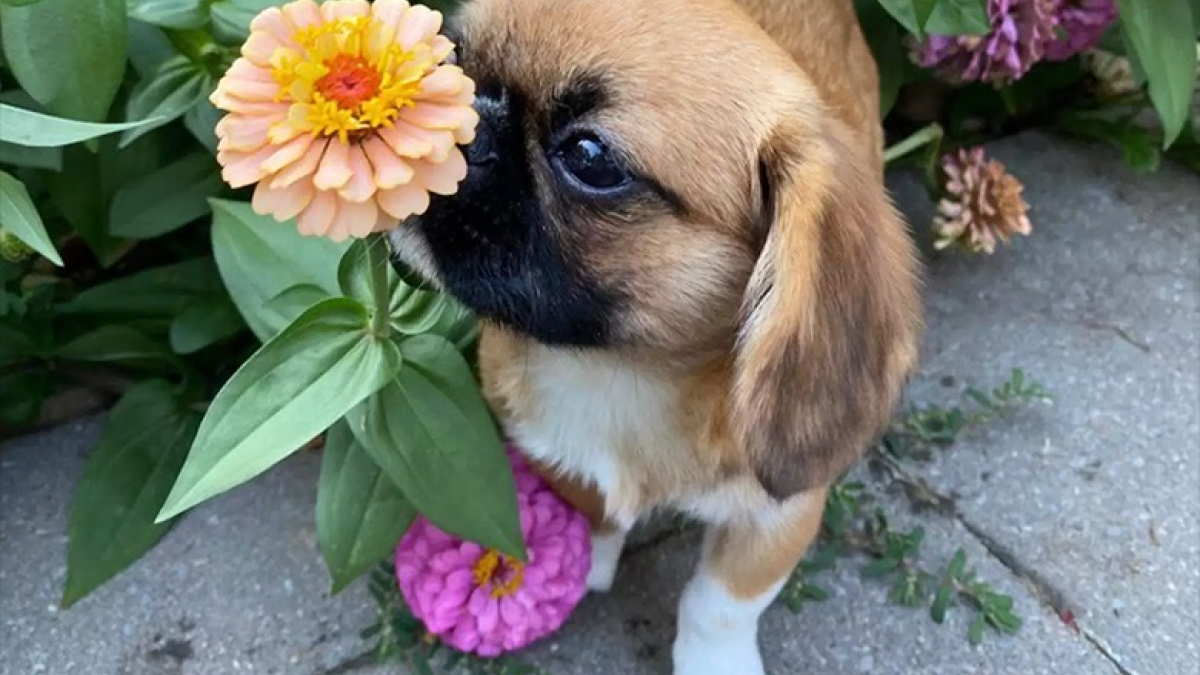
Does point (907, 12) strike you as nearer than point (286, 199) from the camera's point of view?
No

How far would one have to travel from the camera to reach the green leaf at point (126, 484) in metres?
1.66

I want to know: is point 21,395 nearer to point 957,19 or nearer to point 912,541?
point 912,541

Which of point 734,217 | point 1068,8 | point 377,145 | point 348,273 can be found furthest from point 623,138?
point 1068,8

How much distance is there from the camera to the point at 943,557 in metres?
1.80

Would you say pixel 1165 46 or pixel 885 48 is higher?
pixel 1165 46

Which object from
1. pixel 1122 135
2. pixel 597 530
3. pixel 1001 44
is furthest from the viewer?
pixel 1122 135

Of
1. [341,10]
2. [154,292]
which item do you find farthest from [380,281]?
[154,292]

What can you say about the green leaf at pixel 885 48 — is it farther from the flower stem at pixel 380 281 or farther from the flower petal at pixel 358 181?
the flower petal at pixel 358 181

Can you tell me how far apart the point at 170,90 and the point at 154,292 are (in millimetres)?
383

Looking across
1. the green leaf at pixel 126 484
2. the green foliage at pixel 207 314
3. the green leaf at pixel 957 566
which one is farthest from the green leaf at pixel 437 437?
the green leaf at pixel 957 566

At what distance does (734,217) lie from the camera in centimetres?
124

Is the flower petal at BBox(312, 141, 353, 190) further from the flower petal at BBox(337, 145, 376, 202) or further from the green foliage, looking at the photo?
the green foliage

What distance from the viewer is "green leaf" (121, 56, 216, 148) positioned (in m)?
1.54

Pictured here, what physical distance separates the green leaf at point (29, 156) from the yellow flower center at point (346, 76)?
71cm
